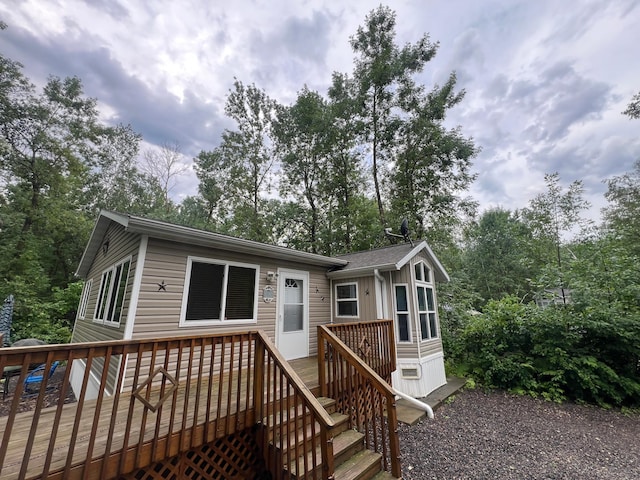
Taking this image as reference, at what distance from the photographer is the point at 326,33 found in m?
9.64

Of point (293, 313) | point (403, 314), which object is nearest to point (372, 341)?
point (403, 314)

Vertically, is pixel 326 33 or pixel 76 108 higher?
pixel 76 108

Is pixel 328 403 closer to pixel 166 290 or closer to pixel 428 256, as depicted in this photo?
pixel 166 290

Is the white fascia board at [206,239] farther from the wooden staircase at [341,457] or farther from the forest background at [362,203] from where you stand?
the forest background at [362,203]

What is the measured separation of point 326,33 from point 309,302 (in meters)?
9.96

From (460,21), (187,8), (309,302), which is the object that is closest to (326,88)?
(460,21)

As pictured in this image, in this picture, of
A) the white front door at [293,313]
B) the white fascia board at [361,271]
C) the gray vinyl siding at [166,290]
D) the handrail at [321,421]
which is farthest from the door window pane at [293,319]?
the handrail at [321,421]

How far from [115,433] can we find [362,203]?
46.4 feet

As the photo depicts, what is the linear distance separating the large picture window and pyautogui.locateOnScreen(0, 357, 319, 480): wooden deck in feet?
14.5

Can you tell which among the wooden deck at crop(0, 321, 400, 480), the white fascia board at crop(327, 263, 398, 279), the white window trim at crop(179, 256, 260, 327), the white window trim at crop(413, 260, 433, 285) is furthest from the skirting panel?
the white window trim at crop(179, 256, 260, 327)

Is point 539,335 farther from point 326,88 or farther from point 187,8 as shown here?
point 326,88

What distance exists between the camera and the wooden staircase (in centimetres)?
253

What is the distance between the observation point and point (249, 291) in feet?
18.2

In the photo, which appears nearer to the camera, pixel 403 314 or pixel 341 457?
pixel 341 457
